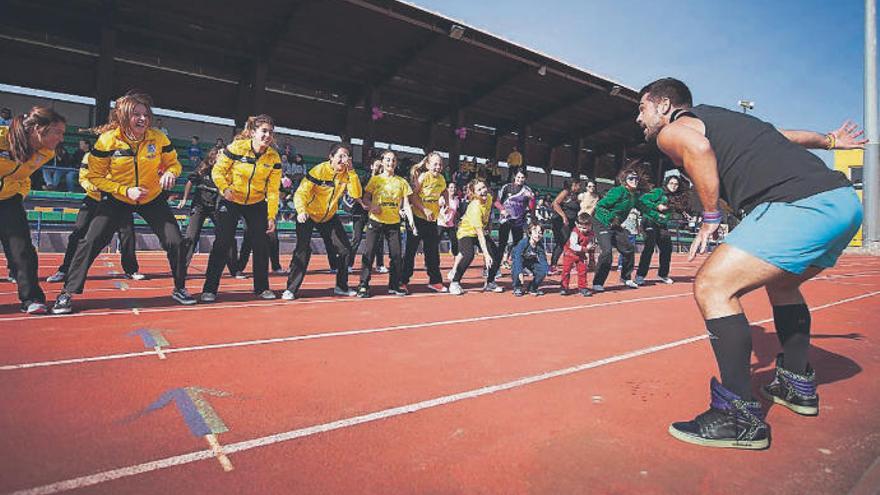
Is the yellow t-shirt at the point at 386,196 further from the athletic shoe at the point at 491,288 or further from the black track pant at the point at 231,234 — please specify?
the athletic shoe at the point at 491,288

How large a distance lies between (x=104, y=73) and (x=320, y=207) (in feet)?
43.2

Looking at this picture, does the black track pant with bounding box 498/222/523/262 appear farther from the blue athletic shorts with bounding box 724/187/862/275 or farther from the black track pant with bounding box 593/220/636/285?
the blue athletic shorts with bounding box 724/187/862/275

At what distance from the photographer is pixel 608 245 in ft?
24.4

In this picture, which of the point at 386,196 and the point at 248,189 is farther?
the point at 386,196

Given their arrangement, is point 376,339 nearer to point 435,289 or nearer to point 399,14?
point 435,289

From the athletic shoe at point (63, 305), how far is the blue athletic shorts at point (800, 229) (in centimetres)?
550

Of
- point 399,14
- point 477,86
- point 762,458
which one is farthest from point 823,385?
point 477,86

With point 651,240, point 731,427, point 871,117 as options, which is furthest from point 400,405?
point 871,117

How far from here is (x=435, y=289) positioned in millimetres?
7223

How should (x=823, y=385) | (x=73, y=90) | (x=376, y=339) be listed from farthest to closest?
(x=73, y=90), (x=376, y=339), (x=823, y=385)

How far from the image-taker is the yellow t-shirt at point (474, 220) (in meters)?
6.89

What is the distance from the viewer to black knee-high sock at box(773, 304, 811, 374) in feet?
8.39

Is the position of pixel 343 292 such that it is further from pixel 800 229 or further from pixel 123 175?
pixel 800 229

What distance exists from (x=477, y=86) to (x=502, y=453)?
19842 mm
